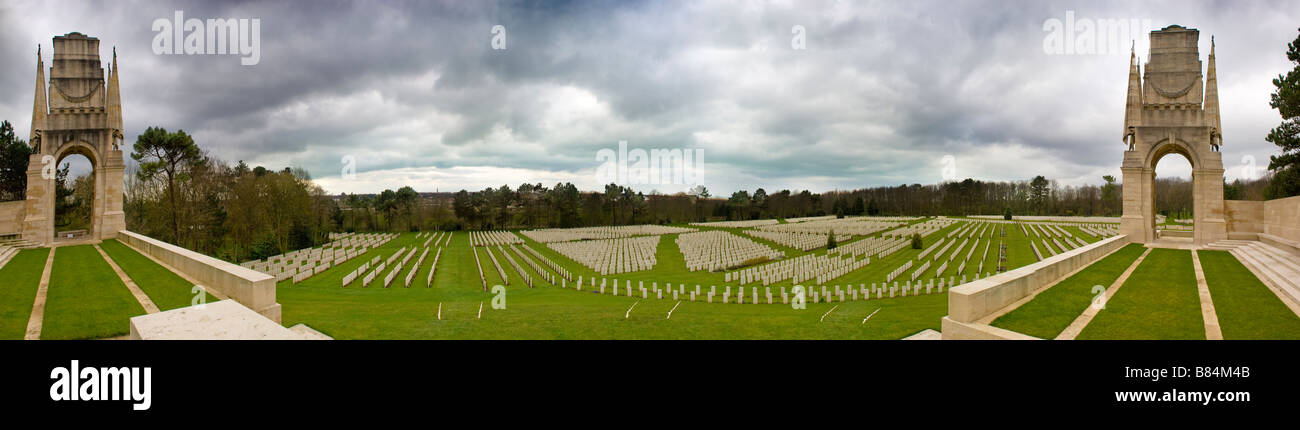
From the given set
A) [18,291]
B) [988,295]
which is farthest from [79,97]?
[988,295]

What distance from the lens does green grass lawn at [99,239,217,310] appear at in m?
7.80

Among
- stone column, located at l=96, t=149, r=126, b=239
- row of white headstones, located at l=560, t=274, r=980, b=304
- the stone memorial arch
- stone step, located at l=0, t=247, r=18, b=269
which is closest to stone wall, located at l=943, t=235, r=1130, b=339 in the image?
Result: row of white headstones, located at l=560, t=274, r=980, b=304

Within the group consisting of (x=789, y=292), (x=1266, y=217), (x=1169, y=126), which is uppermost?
(x=1169, y=126)

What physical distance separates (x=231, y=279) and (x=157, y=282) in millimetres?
3010

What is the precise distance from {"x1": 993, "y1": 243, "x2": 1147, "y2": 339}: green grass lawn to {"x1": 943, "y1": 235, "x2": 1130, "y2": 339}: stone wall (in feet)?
0.58

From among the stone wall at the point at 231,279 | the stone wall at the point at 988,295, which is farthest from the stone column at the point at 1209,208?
the stone wall at the point at 231,279

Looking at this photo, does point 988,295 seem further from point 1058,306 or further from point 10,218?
point 10,218

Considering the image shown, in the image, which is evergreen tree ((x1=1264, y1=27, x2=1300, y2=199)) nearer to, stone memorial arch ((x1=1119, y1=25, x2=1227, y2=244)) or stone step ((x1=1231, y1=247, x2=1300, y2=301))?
stone memorial arch ((x1=1119, y1=25, x2=1227, y2=244))

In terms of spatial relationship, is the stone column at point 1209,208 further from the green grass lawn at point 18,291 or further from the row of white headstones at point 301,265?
the row of white headstones at point 301,265

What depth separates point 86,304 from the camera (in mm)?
7250

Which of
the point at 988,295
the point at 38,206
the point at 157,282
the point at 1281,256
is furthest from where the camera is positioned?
the point at 38,206

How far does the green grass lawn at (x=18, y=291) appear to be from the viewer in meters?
6.17

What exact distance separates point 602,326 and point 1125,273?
38.5 feet
